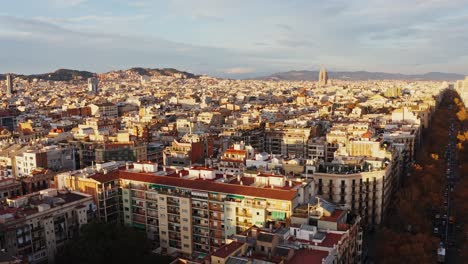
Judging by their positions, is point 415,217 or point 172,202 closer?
point 172,202

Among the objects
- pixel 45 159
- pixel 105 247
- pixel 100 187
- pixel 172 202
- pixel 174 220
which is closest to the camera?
pixel 105 247

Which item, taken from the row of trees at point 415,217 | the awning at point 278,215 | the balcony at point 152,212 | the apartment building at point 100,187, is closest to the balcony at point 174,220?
the balcony at point 152,212

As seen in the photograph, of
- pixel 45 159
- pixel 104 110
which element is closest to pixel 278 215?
pixel 45 159

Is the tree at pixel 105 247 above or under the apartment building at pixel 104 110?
under

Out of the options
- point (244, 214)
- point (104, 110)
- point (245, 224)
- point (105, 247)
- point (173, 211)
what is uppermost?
point (104, 110)

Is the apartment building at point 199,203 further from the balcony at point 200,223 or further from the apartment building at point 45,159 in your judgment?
the apartment building at point 45,159

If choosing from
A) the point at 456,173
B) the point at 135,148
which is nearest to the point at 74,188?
the point at 135,148

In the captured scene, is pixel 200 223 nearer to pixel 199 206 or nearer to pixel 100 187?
pixel 199 206
